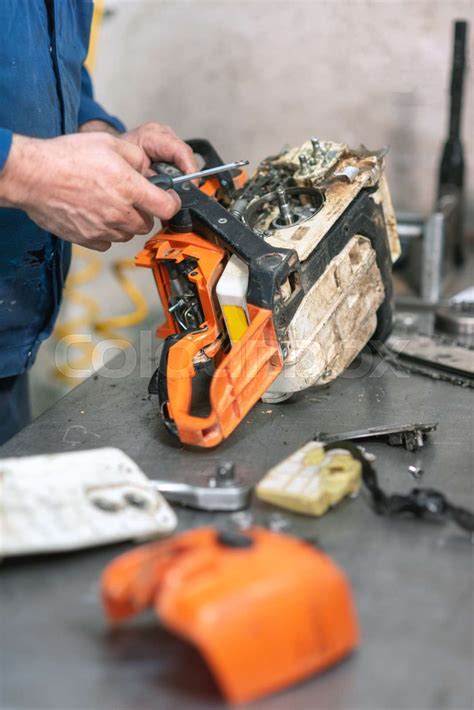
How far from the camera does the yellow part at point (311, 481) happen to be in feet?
3.35

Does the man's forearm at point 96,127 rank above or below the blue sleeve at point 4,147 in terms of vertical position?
below

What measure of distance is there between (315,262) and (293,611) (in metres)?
0.66

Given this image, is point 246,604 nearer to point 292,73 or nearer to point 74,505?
point 74,505

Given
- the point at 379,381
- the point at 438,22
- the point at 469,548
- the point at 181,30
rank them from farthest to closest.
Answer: the point at 181,30 < the point at 438,22 < the point at 379,381 < the point at 469,548

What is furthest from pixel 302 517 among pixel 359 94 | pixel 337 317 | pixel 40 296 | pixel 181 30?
pixel 181 30

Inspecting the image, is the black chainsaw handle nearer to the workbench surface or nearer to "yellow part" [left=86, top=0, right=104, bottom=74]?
the workbench surface

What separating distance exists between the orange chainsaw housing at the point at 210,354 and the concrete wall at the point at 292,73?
1207 mm

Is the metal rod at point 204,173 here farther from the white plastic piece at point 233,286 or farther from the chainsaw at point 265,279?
the white plastic piece at point 233,286

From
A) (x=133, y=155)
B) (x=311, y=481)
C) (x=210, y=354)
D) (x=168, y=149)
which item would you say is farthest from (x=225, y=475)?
(x=168, y=149)

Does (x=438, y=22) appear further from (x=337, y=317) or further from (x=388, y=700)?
(x=388, y=700)

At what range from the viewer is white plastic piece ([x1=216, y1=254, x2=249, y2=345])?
1234 millimetres

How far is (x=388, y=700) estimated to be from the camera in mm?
739

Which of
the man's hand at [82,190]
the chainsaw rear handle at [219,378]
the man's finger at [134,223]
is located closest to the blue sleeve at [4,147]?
the man's hand at [82,190]

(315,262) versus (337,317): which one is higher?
(315,262)
